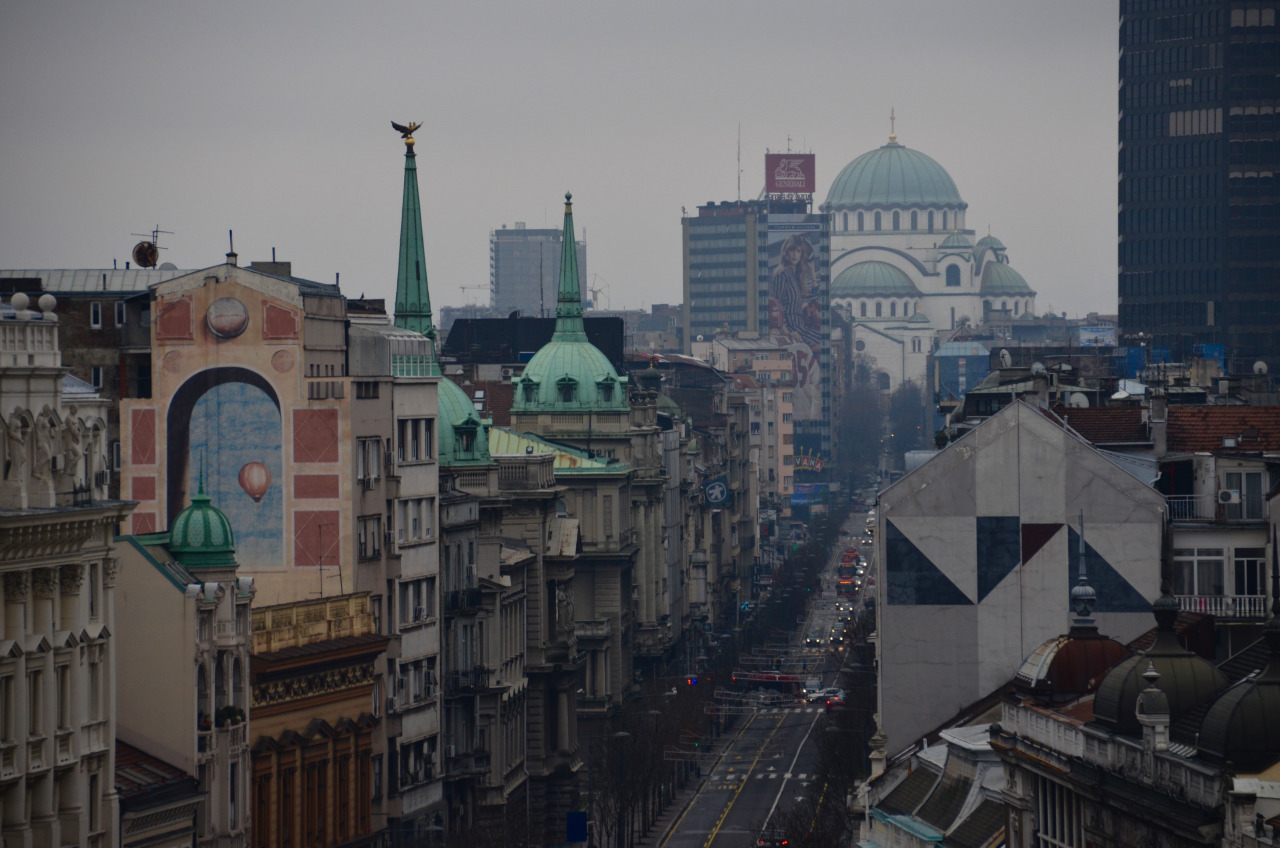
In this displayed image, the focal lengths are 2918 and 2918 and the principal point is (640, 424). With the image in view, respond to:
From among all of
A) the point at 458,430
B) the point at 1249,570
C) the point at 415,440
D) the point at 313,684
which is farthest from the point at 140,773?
the point at 458,430

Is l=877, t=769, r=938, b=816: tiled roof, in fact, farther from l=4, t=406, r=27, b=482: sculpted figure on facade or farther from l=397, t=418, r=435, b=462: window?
l=397, t=418, r=435, b=462: window

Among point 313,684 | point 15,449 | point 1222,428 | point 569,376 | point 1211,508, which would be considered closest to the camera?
point 15,449

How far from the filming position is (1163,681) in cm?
6650

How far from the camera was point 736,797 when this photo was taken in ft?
501

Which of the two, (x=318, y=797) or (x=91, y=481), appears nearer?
(x=91, y=481)

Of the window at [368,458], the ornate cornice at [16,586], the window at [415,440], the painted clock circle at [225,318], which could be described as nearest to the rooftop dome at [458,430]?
the window at [415,440]

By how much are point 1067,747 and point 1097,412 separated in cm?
4035

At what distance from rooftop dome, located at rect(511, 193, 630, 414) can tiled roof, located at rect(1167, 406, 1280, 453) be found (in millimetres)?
66119

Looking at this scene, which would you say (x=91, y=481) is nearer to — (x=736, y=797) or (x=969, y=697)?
(x=969, y=697)

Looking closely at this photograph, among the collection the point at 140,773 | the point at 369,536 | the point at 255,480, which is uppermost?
the point at 255,480

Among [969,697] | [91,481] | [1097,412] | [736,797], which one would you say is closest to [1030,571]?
[969,697]

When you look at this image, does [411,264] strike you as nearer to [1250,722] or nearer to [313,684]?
[313,684]

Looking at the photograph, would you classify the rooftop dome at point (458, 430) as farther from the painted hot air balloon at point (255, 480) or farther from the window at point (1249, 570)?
the window at point (1249, 570)

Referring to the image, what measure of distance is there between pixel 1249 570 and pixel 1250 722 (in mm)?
33867
